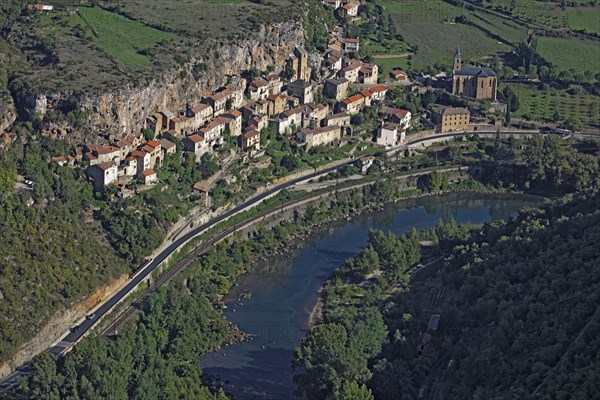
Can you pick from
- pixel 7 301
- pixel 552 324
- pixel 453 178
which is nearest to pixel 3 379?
pixel 7 301

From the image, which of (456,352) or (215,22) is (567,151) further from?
(456,352)

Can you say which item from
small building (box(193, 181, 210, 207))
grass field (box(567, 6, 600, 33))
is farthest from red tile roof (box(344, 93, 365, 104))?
grass field (box(567, 6, 600, 33))

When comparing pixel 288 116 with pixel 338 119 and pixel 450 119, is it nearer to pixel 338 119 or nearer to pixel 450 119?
pixel 338 119

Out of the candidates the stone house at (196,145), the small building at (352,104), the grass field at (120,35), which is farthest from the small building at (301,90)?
the stone house at (196,145)

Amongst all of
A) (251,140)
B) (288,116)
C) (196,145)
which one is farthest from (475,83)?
(196,145)

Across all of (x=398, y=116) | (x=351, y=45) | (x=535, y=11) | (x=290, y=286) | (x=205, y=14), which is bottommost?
(x=290, y=286)

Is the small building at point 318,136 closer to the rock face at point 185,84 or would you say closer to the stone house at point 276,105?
the stone house at point 276,105
